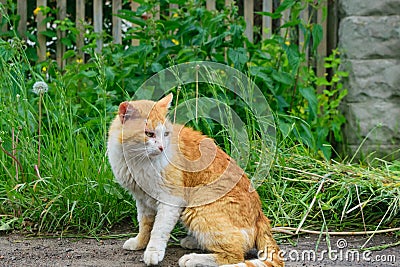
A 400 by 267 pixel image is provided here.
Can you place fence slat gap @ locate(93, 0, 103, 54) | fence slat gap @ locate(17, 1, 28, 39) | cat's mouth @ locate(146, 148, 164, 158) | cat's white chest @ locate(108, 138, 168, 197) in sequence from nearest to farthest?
cat's mouth @ locate(146, 148, 164, 158), cat's white chest @ locate(108, 138, 168, 197), fence slat gap @ locate(17, 1, 28, 39), fence slat gap @ locate(93, 0, 103, 54)

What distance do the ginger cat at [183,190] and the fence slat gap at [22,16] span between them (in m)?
2.84

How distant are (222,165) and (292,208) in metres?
0.83

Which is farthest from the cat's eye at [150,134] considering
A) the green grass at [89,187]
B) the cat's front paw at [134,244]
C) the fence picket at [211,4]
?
the fence picket at [211,4]

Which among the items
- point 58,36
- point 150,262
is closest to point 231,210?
point 150,262

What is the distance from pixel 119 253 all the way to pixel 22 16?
308 centimetres

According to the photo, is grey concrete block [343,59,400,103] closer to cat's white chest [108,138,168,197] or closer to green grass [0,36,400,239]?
green grass [0,36,400,239]

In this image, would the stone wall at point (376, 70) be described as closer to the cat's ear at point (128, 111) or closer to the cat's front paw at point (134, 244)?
the cat's front paw at point (134, 244)

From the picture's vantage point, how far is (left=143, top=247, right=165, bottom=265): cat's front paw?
2641 millimetres

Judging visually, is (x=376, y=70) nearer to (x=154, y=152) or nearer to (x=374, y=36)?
(x=374, y=36)

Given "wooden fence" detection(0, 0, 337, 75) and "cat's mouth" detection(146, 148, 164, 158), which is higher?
"wooden fence" detection(0, 0, 337, 75)

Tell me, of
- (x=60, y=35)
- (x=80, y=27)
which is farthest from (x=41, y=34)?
(x=80, y=27)

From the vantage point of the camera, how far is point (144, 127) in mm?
2623

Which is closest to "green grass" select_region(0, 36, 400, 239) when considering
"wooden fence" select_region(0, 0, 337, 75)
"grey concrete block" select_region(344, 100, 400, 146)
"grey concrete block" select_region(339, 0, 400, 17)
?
"grey concrete block" select_region(344, 100, 400, 146)

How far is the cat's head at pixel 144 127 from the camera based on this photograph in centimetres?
262
